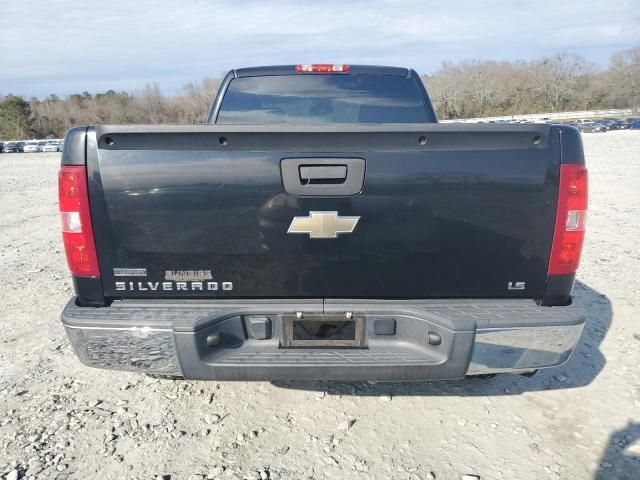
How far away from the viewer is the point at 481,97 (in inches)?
3041

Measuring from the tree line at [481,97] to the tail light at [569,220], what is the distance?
67.7m

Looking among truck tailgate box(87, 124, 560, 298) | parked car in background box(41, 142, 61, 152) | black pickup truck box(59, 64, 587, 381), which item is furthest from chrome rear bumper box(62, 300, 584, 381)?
parked car in background box(41, 142, 61, 152)

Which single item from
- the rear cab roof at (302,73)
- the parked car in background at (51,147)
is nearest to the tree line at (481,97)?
the parked car in background at (51,147)

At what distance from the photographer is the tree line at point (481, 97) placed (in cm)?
7031

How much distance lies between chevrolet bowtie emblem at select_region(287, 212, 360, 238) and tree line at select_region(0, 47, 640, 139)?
2678 inches

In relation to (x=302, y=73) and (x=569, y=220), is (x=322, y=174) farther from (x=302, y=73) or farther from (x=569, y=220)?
(x=302, y=73)

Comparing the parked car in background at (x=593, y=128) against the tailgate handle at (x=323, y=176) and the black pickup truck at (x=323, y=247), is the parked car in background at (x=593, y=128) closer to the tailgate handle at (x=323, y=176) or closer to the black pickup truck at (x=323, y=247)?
the black pickup truck at (x=323, y=247)

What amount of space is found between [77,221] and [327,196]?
47.6 inches

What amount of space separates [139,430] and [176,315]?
3.31 feet

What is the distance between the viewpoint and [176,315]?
2.20m

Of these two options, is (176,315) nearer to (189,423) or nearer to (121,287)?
(121,287)

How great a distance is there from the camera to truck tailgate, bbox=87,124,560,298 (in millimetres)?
2109

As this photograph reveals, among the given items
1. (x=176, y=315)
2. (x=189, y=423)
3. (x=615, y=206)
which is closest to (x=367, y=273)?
(x=176, y=315)

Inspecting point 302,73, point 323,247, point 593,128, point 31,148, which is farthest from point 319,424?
point 593,128
